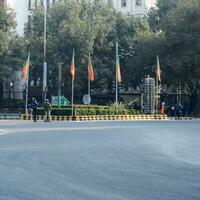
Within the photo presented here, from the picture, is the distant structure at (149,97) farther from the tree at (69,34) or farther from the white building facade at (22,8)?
the white building facade at (22,8)

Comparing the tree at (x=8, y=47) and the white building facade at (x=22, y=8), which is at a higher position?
the white building facade at (x=22, y=8)

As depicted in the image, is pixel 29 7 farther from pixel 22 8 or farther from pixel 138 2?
pixel 138 2

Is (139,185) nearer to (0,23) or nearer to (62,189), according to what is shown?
(62,189)

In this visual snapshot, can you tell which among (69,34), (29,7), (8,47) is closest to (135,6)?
(29,7)

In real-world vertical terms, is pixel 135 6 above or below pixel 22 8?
above

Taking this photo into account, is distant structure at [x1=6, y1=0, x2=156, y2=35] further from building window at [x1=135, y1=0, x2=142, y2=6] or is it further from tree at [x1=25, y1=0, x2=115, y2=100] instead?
tree at [x1=25, y1=0, x2=115, y2=100]

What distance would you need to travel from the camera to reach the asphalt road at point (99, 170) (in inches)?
370

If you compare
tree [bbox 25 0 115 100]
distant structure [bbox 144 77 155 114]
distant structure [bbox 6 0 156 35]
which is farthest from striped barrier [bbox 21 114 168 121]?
distant structure [bbox 6 0 156 35]

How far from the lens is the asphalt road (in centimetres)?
940

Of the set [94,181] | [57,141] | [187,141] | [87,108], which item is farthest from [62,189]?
[87,108]

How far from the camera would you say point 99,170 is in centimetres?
1247

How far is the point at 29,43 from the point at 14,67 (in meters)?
3.64

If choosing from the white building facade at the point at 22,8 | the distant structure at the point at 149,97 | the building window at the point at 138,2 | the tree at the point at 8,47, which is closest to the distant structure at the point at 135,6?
the building window at the point at 138,2

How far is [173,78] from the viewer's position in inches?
2336
